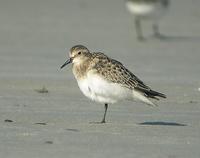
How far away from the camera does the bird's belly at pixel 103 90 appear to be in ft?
27.6

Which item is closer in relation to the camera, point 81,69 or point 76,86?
point 81,69

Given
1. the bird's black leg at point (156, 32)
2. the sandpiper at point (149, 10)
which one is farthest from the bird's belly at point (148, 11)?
the bird's black leg at point (156, 32)

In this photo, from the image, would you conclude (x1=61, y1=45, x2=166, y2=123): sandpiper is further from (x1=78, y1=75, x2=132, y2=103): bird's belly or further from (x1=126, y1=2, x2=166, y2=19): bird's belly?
(x1=126, y1=2, x2=166, y2=19): bird's belly

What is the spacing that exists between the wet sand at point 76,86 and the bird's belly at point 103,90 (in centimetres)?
25

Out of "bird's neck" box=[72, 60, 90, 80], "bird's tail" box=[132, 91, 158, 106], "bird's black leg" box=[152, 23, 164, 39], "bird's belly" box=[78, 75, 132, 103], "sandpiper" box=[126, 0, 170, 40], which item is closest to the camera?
"bird's belly" box=[78, 75, 132, 103]

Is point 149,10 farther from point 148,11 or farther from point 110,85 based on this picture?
point 110,85

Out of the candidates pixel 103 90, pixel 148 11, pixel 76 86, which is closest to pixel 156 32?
pixel 148 11

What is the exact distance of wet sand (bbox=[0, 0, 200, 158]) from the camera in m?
7.05

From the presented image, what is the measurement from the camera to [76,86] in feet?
35.6

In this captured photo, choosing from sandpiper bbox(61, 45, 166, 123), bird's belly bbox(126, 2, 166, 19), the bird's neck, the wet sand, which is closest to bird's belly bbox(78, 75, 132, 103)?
sandpiper bbox(61, 45, 166, 123)

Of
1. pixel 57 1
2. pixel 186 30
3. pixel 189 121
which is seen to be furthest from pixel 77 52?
pixel 57 1

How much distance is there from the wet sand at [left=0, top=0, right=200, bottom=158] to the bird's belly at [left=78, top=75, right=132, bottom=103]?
25 cm

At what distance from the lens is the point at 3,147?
6766 millimetres

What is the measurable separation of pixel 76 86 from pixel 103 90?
2453 mm
